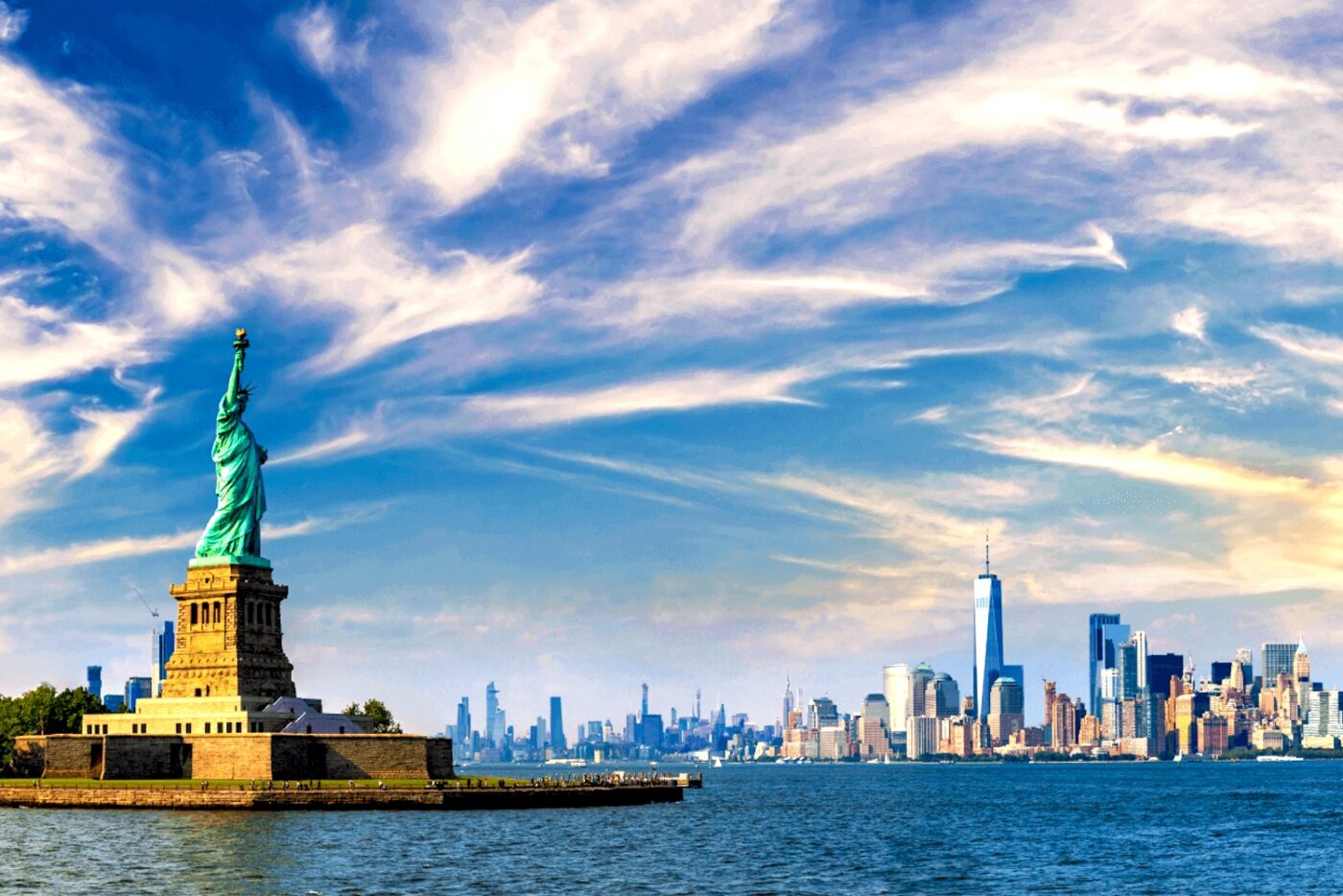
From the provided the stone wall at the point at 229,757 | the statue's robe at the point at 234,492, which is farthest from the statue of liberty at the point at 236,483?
the stone wall at the point at 229,757

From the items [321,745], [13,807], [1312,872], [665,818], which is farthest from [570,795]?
[1312,872]

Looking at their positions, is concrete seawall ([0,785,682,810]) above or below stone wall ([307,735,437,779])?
below

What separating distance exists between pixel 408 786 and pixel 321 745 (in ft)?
27.7

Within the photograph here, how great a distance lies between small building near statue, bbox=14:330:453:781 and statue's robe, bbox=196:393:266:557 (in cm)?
8

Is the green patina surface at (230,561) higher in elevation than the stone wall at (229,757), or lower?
higher

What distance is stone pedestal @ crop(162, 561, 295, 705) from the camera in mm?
141625

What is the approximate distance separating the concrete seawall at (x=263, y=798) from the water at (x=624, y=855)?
2.18 metres

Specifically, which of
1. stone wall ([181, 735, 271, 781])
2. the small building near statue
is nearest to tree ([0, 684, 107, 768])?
the small building near statue

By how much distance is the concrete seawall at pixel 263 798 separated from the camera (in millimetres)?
123375

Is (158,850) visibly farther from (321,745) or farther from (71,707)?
(71,707)

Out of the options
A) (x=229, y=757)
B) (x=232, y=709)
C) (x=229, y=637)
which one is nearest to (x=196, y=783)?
(x=229, y=757)

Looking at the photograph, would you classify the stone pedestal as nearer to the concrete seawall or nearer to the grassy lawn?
the grassy lawn

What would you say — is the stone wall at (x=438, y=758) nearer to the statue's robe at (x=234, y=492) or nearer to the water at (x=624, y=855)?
the water at (x=624, y=855)

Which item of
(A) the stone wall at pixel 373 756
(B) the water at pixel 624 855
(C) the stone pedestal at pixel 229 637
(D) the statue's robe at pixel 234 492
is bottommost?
(B) the water at pixel 624 855
